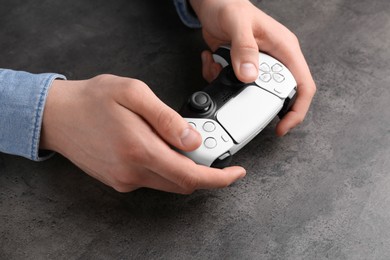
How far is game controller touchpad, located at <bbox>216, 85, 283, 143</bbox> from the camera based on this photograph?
2.16ft

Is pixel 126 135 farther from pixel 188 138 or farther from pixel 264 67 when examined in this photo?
pixel 264 67

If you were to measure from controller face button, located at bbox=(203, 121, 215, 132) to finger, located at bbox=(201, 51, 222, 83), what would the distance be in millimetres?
170

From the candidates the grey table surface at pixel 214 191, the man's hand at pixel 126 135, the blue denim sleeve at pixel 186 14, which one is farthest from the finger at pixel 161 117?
the blue denim sleeve at pixel 186 14

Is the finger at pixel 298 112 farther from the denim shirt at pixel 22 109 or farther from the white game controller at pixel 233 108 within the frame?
the denim shirt at pixel 22 109

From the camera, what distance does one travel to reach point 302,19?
3.08 ft

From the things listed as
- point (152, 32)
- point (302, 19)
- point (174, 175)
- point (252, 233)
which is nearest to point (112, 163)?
point (174, 175)

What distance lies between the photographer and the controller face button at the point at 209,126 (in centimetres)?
65

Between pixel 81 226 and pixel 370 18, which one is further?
pixel 370 18

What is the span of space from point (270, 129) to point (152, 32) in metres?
0.30

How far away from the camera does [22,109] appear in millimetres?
661

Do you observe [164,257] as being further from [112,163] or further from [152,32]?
[152,32]

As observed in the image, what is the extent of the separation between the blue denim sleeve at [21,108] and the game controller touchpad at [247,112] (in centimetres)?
25

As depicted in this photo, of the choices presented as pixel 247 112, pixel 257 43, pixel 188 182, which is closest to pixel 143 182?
pixel 188 182

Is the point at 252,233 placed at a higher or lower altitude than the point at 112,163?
lower
